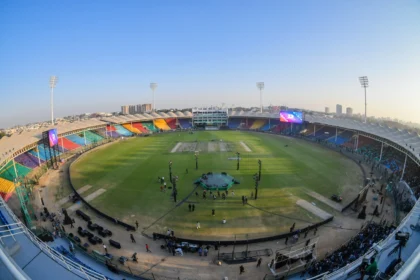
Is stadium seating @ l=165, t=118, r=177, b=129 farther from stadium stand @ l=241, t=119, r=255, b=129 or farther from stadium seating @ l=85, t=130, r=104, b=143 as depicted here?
stadium seating @ l=85, t=130, r=104, b=143

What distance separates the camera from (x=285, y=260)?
52.0 feet

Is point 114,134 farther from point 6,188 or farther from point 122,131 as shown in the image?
point 6,188

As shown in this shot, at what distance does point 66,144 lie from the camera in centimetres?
5266

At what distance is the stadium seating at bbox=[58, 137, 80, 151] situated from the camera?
5114cm

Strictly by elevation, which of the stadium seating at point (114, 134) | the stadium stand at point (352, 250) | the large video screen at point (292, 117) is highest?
the large video screen at point (292, 117)

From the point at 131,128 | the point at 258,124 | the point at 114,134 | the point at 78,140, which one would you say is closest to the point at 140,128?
the point at 131,128

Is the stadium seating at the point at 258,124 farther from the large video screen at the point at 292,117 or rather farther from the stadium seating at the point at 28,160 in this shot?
the stadium seating at the point at 28,160

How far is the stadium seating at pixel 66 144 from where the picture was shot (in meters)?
51.1

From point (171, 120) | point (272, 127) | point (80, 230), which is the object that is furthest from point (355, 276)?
point (171, 120)

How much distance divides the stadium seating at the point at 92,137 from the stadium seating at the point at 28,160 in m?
19.5

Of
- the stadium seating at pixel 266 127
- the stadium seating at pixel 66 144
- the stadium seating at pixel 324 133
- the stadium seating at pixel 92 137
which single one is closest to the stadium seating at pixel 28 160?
the stadium seating at pixel 66 144

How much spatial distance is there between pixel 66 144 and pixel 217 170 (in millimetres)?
38697

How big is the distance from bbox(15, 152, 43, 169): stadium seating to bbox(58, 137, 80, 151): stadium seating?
10088mm

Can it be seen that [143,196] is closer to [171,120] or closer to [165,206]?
[165,206]
